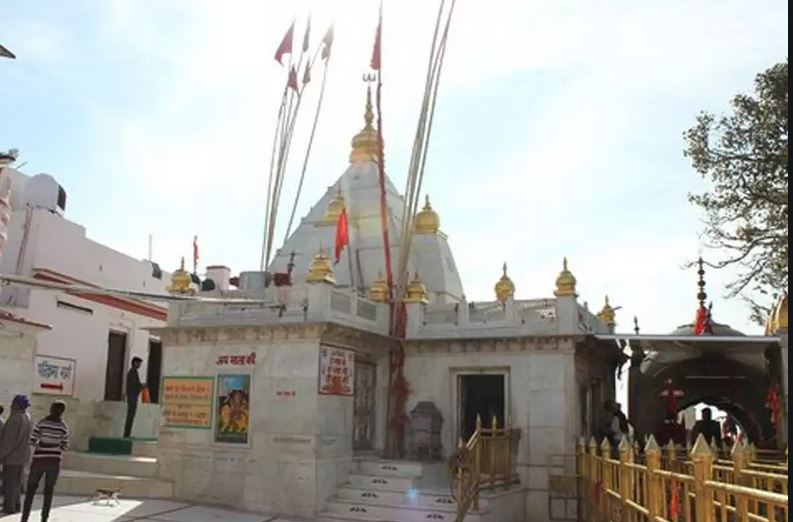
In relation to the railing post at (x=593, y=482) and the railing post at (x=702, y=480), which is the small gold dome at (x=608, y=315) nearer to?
the railing post at (x=593, y=482)

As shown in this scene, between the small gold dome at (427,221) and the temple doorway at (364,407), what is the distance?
16.2 ft

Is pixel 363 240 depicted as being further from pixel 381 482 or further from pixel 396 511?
pixel 396 511

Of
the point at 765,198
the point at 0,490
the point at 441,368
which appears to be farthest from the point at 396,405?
the point at 765,198

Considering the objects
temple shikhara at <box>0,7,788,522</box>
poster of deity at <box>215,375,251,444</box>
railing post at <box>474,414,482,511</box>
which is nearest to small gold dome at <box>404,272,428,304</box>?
temple shikhara at <box>0,7,788,522</box>

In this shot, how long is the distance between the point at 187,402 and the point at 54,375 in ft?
15.8

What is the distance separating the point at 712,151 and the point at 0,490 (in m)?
13.7

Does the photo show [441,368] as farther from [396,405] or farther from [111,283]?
[111,283]

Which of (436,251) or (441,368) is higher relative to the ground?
(436,251)

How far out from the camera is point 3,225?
10273 mm

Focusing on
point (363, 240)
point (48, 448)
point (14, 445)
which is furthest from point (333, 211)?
point (48, 448)

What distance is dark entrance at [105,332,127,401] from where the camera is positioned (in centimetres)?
1947

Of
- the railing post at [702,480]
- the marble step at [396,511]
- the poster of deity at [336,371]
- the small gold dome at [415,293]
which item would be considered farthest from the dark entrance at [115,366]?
the railing post at [702,480]

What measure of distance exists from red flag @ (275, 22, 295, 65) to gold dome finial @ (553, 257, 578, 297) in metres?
8.48

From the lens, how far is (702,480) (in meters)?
5.57
